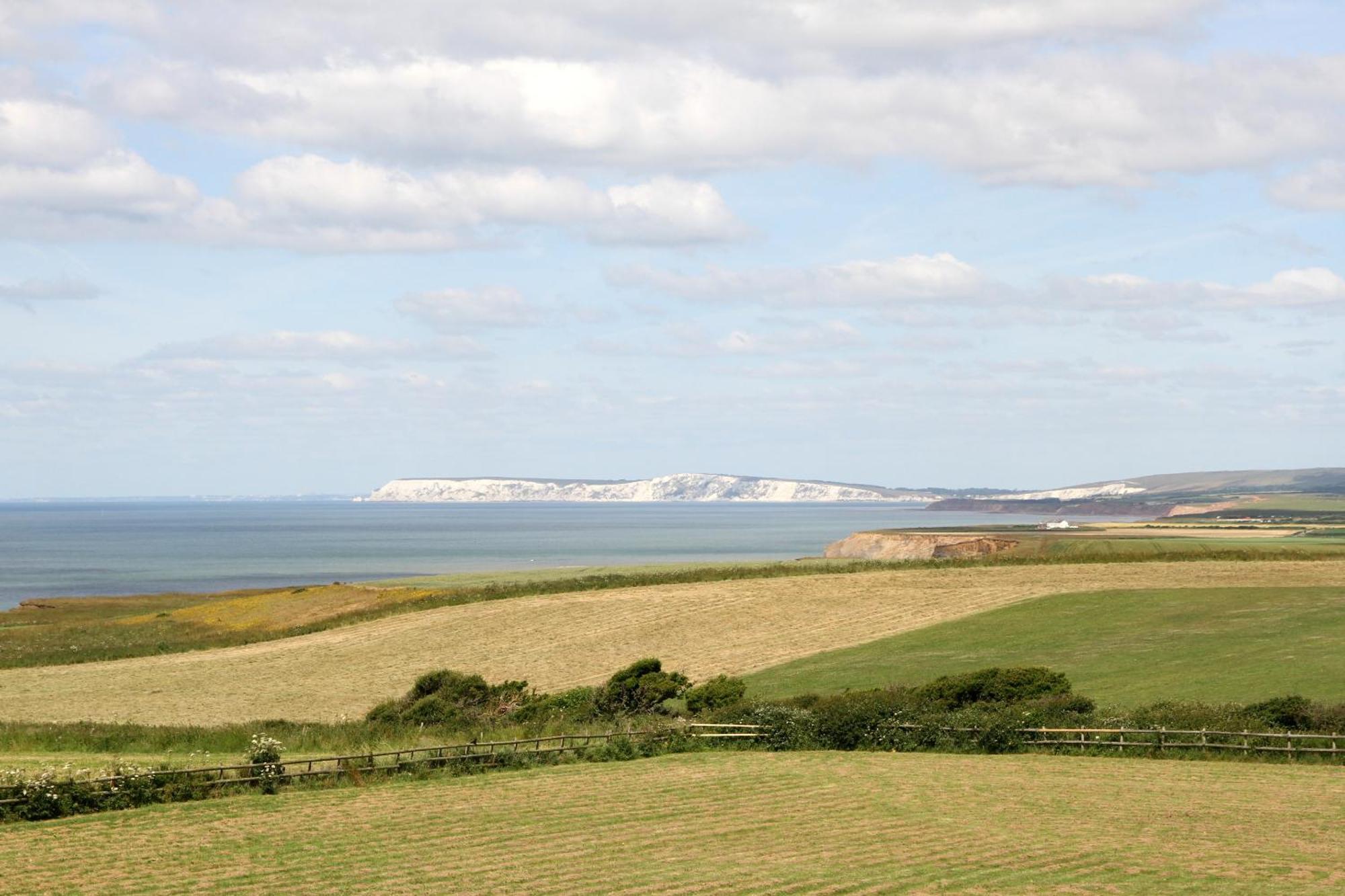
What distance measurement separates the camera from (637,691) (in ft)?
161

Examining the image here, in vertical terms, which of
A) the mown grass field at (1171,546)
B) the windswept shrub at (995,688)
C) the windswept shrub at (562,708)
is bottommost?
the windswept shrub at (562,708)

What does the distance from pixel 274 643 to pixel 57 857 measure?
45717mm

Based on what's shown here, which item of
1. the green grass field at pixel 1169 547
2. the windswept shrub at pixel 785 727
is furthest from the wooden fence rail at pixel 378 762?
the green grass field at pixel 1169 547

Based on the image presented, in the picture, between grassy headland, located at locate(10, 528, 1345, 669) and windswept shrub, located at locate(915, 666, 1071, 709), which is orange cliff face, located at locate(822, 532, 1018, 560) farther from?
windswept shrub, located at locate(915, 666, 1071, 709)

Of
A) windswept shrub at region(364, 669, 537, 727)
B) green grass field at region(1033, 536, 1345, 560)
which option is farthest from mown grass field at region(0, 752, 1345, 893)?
green grass field at region(1033, 536, 1345, 560)

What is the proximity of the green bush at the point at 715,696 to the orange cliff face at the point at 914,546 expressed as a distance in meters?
59.6

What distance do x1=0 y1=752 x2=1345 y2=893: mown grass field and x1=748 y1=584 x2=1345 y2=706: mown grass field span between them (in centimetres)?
1114

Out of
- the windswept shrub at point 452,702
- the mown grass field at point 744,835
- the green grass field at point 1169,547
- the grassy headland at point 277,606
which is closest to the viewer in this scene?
the mown grass field at point 744,835

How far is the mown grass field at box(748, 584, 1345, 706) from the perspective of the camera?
4700 centimetres

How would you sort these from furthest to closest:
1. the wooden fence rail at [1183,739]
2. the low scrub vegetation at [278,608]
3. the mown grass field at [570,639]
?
the low scrub vegetation at [278,608]
the mown grass field at [570,639]
the wooden fence rail at [1183,739]

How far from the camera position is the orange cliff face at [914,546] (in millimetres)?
120375

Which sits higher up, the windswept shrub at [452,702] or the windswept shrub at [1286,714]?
the windswept shrub at [1286,714]

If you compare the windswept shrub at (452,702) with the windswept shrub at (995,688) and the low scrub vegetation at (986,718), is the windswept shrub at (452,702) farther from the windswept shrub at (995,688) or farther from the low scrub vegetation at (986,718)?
the windswept shrub at (995,688)

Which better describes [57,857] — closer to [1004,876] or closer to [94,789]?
[94,789]
